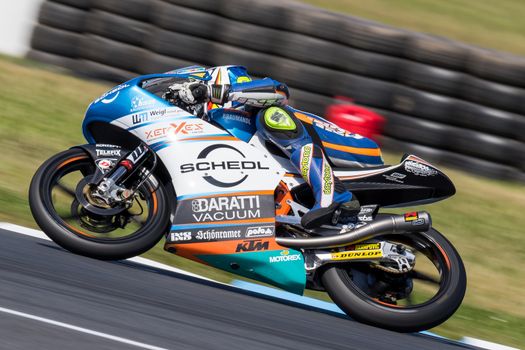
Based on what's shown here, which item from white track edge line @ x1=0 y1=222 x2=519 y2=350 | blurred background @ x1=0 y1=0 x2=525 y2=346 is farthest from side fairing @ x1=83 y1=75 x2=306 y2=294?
blurred background @ x1=0 y1=0 x2=525 y2=346

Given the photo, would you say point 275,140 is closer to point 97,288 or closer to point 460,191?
point 97,288

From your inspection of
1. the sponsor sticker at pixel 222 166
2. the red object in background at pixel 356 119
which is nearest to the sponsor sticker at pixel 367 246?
the sponsor sticker at pixel 222 166

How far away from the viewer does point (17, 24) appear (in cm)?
1071

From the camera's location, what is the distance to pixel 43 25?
34.4ft

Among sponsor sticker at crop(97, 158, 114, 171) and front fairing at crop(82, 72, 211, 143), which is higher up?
front fairing at crop(82, 72, 211, 143)

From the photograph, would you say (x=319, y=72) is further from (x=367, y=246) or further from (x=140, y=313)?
(x=140, y=313)

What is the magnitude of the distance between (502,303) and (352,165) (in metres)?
1.86

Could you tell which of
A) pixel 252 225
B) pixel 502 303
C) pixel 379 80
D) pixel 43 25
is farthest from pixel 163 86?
pixel 43 25

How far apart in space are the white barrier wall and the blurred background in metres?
0.03

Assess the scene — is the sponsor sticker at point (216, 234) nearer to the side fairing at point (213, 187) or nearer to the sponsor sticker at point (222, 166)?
the side fairing at point (213, 187)

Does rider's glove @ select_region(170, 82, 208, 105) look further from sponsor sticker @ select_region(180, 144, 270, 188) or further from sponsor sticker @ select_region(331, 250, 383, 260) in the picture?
sponsor sticker @ select_region(331, 250, 383, 260)

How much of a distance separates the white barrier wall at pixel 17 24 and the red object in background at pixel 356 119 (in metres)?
3.73

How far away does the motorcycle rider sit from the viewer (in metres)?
5.45

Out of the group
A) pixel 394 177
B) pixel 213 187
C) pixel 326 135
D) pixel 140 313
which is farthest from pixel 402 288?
pixel 140 313
